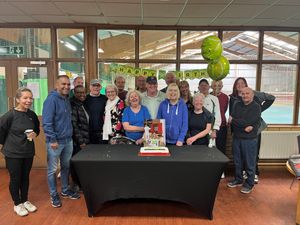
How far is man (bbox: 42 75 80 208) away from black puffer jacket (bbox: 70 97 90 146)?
11 centimetres

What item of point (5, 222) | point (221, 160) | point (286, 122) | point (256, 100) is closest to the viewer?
point (221, 160)

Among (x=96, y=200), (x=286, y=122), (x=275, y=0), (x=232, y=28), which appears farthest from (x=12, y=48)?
(x=286, y=122)

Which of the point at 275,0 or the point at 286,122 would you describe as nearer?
the point at 275,0

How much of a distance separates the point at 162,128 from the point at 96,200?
965 millimetres

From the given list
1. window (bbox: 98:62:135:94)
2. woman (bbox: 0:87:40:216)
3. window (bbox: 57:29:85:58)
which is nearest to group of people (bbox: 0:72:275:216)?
woman (bbox: 0:87:40:216)

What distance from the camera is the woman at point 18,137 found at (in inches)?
102

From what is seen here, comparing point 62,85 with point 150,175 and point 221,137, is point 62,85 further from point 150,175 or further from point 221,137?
point 221,137

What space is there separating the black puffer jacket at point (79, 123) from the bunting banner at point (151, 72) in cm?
129

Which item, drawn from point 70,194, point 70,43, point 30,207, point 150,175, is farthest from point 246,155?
point 70,43

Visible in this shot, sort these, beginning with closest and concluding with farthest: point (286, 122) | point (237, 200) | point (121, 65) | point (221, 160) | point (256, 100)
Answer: point (221, 160)
point (237, 200)
point (256, 100)
point (121, 65)
point (286, 122)

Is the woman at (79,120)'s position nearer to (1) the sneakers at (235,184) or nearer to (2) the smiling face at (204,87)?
(2) the smiling face at (204,87)

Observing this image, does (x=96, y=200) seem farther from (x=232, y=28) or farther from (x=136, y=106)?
(x=232, y=28)

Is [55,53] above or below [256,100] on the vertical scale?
above

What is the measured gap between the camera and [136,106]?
2.92 metres
